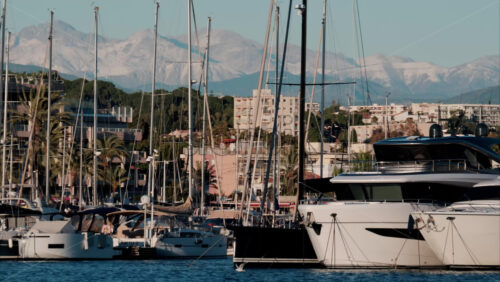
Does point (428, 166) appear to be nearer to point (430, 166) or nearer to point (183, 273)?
point (430, 166)

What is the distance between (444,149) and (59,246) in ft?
70.4

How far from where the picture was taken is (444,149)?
151ft

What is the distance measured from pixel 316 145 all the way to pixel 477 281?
378 ft

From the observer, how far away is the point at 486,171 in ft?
147

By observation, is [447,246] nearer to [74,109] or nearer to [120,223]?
[120,223]

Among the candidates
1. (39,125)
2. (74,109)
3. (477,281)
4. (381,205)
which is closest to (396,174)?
(381,205)

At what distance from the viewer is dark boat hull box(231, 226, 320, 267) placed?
44.9m

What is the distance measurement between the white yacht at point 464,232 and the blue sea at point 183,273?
23.0 inches

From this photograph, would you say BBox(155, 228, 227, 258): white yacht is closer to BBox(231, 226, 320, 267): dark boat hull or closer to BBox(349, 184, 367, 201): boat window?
BBox(231, 226, 320, 267): dark boat hull

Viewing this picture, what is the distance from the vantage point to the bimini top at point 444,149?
45.7 metres

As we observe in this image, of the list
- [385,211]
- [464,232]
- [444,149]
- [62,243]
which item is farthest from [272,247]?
[62,243]

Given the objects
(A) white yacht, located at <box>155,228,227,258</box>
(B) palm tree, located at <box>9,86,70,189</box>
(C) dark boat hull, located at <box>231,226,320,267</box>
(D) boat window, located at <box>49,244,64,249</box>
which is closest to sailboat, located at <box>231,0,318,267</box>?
(C) dark boat hull, located at <box>231,226,320,267</box>

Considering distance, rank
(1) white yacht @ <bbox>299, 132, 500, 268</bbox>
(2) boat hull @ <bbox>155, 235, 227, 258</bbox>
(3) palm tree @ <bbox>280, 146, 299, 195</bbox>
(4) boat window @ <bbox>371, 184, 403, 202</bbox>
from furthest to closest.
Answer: (3) palm tree @ <bbox>280, 146, 299, 195</bbox>
(2) boat hull @ <bbox>155, 235, 227, 258</bbox>
(4) boat window @ <bbox>371, 184, 403, 202</bbox>
(1) white yacht @ <bbox>299, 132, 500, 268</bbox>

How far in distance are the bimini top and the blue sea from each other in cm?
586
